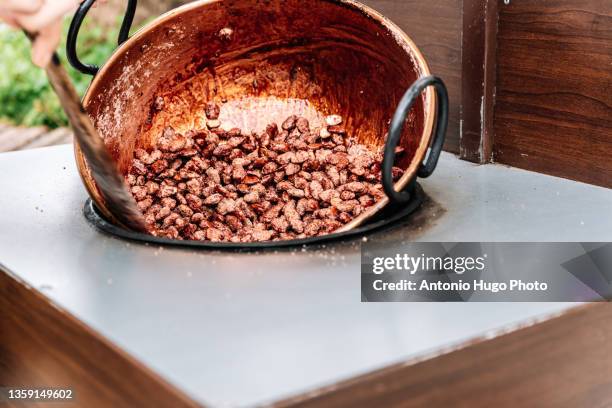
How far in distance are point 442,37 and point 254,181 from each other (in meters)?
0.62

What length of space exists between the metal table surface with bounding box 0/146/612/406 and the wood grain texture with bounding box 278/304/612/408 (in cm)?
2

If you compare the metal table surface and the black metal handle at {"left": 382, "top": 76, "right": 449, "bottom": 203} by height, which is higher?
the black metal handle at {"left": 382, "top": 76, "right": 449, "bottom": 203}

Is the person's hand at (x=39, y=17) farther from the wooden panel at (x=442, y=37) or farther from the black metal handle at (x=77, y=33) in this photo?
the wooden panel at (x=442, y=37)

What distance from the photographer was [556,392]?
3.38 feet

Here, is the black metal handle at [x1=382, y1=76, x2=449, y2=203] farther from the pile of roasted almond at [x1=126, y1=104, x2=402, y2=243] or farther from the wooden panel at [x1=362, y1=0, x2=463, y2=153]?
the wooden panel at [x1=362, y1=0, x2=463, y2=153]

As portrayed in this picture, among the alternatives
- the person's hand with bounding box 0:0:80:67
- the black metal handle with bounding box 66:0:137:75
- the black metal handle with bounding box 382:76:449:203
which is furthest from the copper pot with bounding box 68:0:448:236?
the person's hand with bounding box 0:0:80:67

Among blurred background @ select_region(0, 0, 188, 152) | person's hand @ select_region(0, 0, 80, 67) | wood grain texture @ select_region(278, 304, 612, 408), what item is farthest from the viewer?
blurred background @ select_region(0, 0, 188, 152)

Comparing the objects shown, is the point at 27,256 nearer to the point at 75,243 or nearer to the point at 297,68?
the point at 75,243

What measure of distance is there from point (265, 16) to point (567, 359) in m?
1.07

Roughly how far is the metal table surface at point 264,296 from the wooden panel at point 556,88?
0.08 m

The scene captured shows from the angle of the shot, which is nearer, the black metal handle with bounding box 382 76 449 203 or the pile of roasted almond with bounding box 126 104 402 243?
the black metal handle with bounding box 382 76 449 203

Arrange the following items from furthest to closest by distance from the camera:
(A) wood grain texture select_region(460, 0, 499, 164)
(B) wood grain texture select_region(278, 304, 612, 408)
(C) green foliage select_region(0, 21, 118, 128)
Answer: (C) green foliage select_region(0, 21, 118, 128), (A) wood grain texture select_region(460, 0, 499, 164), (B) wood grain texture select_region(278, 304, 612, 408)

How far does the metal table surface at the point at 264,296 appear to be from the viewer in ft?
2.82

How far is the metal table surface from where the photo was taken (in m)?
0.86
